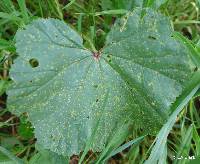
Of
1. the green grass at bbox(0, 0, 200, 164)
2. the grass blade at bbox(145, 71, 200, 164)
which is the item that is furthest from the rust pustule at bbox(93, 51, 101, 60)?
the grass blade at bbox(145, 71, 200, 164)

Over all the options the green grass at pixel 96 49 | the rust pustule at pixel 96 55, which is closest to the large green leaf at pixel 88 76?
the rust pustule at pixel 96 55

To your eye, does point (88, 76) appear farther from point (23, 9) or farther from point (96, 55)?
point (23, 9)

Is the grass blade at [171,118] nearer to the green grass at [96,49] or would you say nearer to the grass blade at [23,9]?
the green grass at [96,49]

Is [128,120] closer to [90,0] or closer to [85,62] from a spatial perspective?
[85,62]

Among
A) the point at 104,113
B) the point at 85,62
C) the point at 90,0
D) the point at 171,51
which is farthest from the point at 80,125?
the point at 90,0

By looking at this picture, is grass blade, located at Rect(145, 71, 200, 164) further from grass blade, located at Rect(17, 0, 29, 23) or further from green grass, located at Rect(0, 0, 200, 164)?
grass blade, located at Rect(17, 0, 29, 23)
